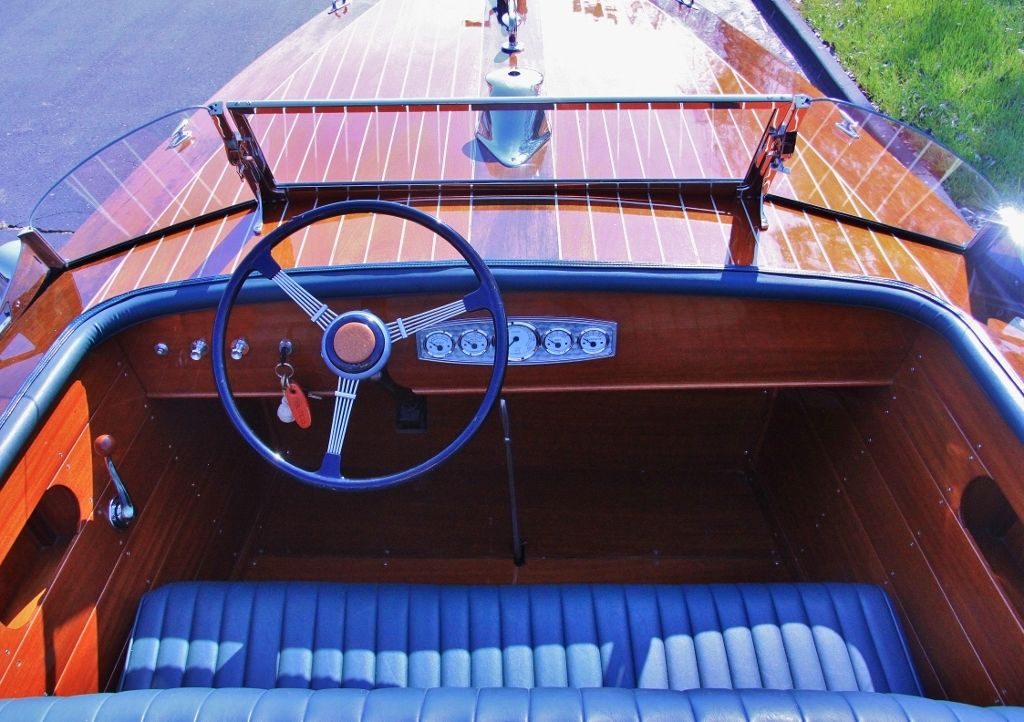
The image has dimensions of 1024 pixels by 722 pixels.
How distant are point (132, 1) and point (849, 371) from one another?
21.0 feet

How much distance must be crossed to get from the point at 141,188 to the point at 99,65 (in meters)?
3.60

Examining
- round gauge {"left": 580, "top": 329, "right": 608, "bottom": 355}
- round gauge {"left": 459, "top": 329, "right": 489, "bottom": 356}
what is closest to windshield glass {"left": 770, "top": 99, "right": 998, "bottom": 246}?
round gauge {"left": 580, "top": 329, "right": 608, "bottom": 355}

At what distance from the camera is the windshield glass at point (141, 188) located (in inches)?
83.7

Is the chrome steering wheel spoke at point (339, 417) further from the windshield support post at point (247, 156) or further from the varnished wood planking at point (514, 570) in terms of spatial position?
the varnished wood planking at point (514, 570)

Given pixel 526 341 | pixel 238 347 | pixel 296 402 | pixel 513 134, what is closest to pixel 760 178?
pixel 513 134

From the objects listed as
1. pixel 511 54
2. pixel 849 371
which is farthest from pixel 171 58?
pixel 849 371

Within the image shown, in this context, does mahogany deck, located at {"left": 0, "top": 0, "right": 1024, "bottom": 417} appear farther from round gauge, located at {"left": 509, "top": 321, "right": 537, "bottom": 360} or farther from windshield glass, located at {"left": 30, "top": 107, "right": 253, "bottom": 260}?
round gauge, located at {"left": 509, "top": 321, "right": 537, "bottom": 360}

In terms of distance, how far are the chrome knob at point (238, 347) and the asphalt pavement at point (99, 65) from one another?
2498 millimetres

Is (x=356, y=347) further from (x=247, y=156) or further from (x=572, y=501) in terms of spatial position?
(x=572, y=501)

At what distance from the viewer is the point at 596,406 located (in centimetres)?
264

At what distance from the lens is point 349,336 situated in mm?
1578

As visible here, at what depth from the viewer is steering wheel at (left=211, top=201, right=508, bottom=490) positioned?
1589 millimetres

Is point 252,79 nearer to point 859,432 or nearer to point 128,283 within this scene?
point 128,283

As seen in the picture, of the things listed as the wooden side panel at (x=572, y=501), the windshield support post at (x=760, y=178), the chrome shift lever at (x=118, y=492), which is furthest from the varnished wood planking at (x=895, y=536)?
the chrome shift lever at (x=118, y=492)
